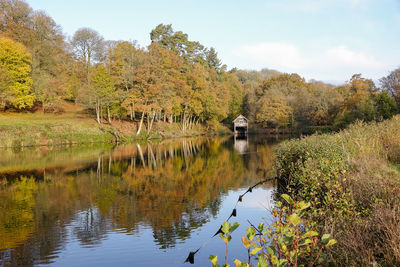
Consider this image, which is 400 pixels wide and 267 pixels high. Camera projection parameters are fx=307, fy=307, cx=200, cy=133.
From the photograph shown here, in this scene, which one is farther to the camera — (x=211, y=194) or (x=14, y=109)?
(x=14, y=109)

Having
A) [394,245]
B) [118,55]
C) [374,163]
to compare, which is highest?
[118,55]

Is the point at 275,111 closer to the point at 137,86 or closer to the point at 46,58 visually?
the point at 137,86

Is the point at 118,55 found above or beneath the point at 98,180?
above

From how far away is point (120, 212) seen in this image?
428 inches

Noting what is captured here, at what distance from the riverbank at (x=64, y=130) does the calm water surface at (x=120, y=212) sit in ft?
46.0

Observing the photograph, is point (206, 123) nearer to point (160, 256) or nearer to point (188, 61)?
point (188, 61)

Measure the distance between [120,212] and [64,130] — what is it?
30198 millimetres

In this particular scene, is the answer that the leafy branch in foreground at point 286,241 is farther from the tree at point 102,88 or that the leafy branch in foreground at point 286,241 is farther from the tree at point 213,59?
the tree at point 213,59

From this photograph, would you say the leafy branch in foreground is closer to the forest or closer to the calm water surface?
the calm water surface

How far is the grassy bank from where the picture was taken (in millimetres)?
5035

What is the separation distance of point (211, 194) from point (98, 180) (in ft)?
22.0

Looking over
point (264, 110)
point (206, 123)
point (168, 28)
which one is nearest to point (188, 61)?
point (168, 28)

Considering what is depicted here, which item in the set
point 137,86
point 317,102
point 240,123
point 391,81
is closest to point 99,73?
point 137,86

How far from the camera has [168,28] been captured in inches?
2504
